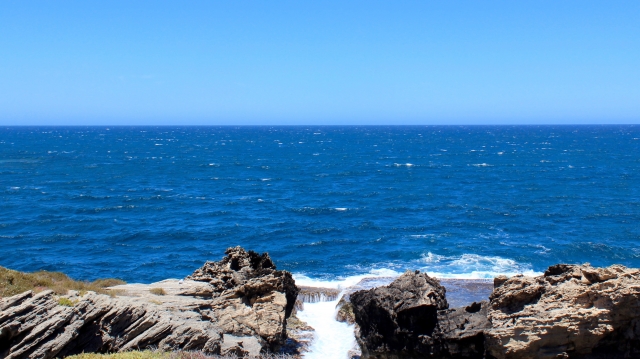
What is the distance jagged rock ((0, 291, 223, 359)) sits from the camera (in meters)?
18.7

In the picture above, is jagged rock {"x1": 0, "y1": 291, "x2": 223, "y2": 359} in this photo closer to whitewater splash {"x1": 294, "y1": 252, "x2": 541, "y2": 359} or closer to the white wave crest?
whitewater splash {"x1": 294, "y1": 252, "x2": 541, "y2": 359}

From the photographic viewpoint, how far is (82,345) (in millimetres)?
20438

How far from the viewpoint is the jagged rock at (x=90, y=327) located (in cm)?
1866

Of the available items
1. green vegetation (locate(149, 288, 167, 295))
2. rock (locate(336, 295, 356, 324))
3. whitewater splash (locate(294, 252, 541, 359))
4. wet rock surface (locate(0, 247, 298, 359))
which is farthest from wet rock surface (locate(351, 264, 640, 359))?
green vegetation (locate(149, 288, 167, 295))

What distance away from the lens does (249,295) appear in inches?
Result: 1242

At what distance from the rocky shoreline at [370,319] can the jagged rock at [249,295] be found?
7cm

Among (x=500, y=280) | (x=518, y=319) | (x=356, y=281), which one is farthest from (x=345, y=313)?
(x=518, y=319)

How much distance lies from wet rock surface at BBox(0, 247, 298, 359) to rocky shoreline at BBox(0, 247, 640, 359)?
0.16ft

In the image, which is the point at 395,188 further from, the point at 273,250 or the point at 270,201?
A: the point at 273,250

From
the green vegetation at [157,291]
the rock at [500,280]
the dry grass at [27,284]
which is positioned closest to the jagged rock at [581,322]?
the rock at [500,280]

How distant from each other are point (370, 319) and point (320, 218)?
43947mm

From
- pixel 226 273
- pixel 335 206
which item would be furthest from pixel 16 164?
pixel 226 273

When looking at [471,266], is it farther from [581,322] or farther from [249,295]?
[581,322]

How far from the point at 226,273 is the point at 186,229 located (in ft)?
111
